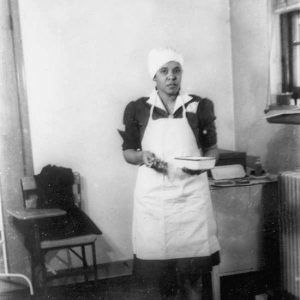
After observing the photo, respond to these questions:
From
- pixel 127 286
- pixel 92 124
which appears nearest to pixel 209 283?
pixel 127 286

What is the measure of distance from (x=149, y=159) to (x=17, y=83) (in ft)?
5.44

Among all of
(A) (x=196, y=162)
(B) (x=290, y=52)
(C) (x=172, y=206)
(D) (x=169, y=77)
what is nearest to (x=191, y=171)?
(A) (x=196, y=162)

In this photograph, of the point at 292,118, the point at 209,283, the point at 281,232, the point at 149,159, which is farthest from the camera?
the point at 209,283

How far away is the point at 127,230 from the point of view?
388 cm

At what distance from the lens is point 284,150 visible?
3.34 meters

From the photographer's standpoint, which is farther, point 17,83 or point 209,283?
point 17,83

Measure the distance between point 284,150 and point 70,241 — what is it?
5.29 feet

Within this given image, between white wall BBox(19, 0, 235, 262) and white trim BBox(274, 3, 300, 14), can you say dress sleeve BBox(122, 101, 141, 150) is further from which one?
white trim BBox(274, 3, 300, 14)

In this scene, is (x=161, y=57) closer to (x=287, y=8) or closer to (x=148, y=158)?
(x=148, y=158)

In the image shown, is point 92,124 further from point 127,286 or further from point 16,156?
point 127,286

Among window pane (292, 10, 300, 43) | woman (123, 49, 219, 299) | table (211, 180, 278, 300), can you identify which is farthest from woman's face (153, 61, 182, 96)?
window pane (292, 10, 300, 43)

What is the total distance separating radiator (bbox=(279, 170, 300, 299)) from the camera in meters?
2.81

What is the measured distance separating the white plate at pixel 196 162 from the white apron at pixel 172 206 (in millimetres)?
70

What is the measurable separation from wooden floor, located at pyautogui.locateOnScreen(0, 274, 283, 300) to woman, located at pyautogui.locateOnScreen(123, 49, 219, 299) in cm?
81
